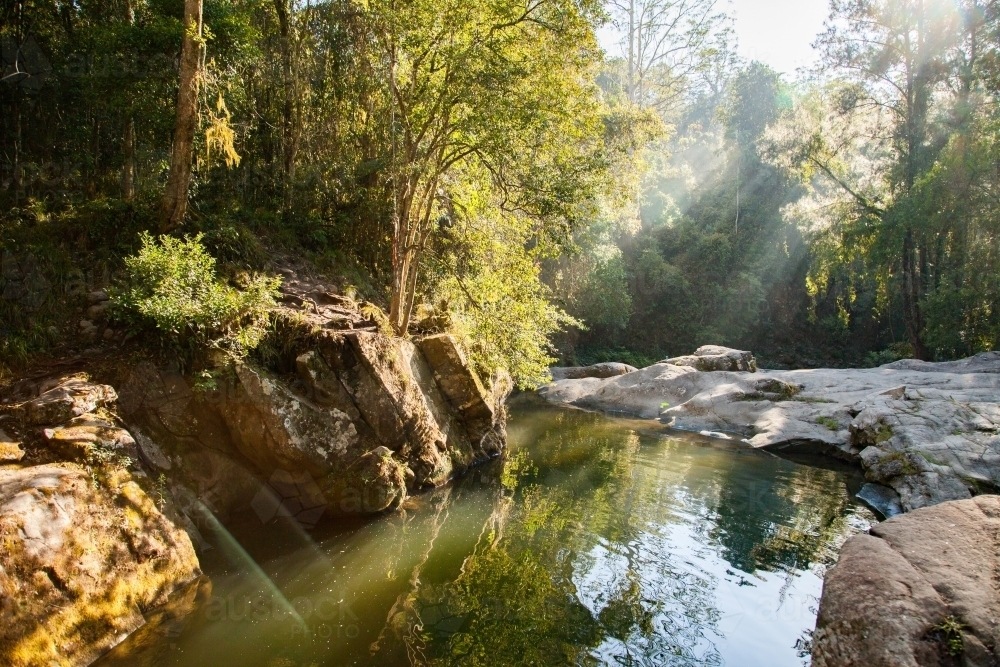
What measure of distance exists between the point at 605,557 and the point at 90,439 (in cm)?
585

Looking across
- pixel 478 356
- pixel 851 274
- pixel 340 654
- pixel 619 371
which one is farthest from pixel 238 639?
pixel 851 274

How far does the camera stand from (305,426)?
801cm

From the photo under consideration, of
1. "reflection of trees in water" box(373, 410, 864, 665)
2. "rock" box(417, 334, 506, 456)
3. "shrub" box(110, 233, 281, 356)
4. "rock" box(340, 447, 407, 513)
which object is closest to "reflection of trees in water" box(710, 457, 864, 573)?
"reflection of trees in water" box(373, 410, 864, 665)

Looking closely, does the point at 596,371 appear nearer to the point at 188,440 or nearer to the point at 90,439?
the point at 188,440

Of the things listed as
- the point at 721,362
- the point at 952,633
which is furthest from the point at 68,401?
the point at 721,362

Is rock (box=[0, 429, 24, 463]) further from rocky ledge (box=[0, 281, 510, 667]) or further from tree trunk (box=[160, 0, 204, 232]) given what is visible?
tree trunk (box=[160, 0, 204, 232])

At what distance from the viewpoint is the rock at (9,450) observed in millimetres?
5441

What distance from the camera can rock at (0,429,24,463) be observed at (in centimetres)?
544

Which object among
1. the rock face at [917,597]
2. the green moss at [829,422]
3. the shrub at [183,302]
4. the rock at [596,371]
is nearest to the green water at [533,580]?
the rock face at [917,597]

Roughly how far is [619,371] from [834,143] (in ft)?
42.7

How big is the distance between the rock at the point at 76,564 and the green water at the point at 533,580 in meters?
0.38

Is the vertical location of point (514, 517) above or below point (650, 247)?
below

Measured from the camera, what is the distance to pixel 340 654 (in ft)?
16.5

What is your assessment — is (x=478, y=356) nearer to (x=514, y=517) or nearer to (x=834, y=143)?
(x=514, y=517)
